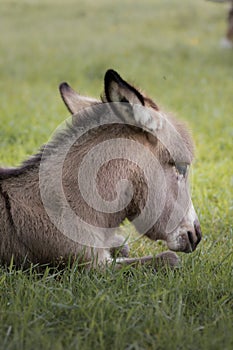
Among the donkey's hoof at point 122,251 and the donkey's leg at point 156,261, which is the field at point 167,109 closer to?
the donkey's leg at point 156,261

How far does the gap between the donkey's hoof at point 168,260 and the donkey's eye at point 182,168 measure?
1.83 ft

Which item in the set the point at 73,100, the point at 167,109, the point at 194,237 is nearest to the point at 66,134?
the point at 73,100

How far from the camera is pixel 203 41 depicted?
20.8 metres

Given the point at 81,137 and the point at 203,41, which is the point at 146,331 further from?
the point at 203,41

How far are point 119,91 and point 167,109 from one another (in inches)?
38.3

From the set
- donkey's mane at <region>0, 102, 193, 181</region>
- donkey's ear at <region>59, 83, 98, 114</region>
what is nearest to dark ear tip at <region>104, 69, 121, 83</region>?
donkey's mane at <region>0, 102, 193, 181</region>

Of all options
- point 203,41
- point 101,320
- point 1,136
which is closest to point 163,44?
point 203,41

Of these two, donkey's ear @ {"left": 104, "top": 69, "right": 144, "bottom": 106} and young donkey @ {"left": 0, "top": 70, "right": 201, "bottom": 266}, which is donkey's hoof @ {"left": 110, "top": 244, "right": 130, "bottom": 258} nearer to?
young donkey @ {"left": 0, "top": 70, "right": 201, "bottom": 266}

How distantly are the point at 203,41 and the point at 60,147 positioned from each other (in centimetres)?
1703

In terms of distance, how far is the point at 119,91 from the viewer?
160 inches

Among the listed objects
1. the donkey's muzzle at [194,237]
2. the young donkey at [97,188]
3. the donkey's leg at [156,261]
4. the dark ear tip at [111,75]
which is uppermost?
the dark ear tip at [111,75]

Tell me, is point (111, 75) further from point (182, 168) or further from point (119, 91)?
point (182, 168)

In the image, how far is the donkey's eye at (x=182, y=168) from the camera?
447 cm

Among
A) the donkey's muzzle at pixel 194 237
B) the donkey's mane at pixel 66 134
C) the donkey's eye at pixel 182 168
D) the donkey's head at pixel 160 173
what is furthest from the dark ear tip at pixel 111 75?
the donkey's muzzle at pixel 194 237
